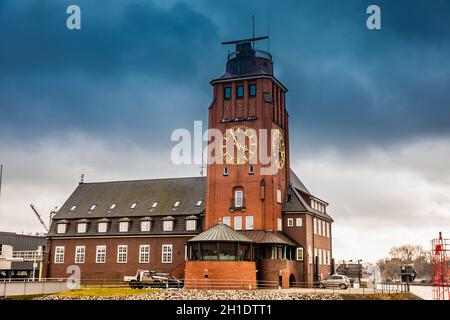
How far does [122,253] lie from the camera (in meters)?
68.3

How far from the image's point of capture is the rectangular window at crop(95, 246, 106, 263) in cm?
6894

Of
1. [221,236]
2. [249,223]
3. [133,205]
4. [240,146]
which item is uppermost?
[240,146]

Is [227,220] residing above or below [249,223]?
above

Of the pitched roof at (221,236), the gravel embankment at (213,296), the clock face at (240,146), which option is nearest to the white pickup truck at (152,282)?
the pitched roof at (221,236)

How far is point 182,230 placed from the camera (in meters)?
66.1

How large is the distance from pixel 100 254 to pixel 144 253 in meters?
5.73

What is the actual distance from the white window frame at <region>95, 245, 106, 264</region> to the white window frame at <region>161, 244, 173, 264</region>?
24.4 ft

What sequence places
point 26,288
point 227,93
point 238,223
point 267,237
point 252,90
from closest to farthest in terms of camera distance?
point 26,288, point 267,237, point 238,223, point 252,90, point 227,93

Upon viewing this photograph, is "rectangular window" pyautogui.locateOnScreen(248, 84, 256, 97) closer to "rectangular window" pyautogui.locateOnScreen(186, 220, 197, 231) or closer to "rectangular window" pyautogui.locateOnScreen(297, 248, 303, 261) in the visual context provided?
"rectangular window" pyautogui.locateOnScreen(186, 220, 197, 231)

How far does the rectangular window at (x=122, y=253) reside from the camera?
6791 centimetres

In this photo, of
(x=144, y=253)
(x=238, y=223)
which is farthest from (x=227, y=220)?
(x=144, y=253)

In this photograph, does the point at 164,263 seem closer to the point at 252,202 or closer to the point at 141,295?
the point at 252,202

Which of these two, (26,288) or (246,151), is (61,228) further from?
(246,151)
